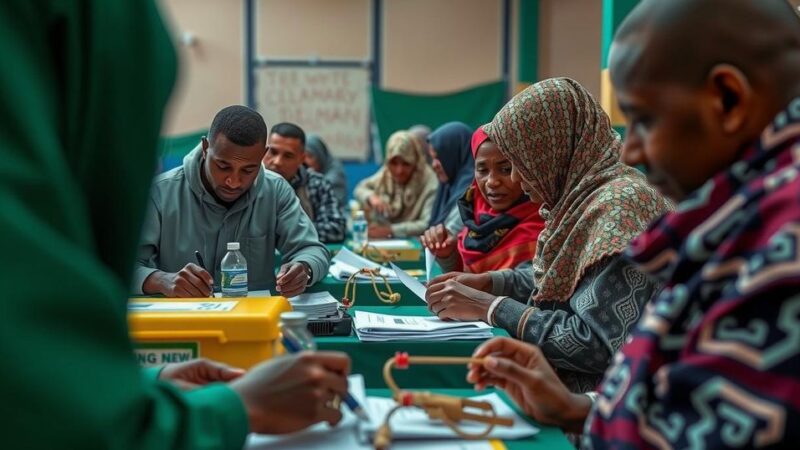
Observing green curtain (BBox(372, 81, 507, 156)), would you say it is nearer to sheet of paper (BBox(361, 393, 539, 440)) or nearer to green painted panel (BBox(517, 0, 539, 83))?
green painted panel (BBox(517, 0, 539, 83))

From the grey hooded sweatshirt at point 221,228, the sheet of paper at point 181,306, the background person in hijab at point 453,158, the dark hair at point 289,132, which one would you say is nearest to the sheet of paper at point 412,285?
the grey hooded sweatshirt at point 221,228

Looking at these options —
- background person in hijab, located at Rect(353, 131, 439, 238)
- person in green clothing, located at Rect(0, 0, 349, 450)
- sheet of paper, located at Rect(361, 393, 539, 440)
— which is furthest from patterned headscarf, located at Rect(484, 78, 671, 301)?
background person in hijab, located at Rect(353, 131, 439, 238)

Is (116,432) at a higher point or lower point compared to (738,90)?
lower

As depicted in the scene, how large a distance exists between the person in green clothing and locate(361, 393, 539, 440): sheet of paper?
0.32m

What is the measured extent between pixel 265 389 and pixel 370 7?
312 inches

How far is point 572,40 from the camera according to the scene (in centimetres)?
754

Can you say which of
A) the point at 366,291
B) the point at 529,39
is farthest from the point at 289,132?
the point at 529,39

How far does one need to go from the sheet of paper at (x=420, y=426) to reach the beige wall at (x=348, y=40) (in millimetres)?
7492

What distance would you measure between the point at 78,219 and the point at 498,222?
2063 mm

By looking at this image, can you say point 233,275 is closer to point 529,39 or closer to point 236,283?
point 236,283

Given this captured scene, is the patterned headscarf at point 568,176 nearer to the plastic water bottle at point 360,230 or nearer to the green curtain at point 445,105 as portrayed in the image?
the plastic water bottle at point 360,230

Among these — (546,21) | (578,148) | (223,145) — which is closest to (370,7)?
(546,21)

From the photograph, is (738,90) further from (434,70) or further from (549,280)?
(434,70)

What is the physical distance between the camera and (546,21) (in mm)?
8102
